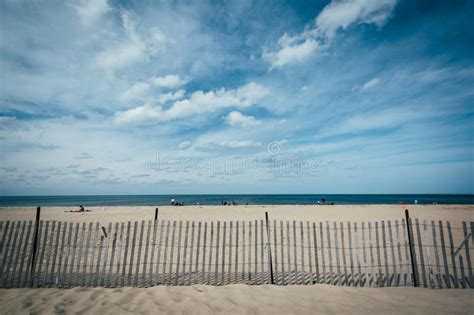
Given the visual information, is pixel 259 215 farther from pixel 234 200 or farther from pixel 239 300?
pixel 234 200

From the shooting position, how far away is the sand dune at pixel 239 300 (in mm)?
4777

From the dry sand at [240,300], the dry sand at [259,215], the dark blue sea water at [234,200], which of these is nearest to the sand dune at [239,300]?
the dry sand at [240,300]

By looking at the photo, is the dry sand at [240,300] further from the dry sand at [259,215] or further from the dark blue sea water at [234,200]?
the dark blue sea water at [234,200]

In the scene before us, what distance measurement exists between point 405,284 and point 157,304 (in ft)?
20.1

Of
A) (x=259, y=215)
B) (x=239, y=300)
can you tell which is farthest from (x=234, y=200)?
(x=239, y=300)

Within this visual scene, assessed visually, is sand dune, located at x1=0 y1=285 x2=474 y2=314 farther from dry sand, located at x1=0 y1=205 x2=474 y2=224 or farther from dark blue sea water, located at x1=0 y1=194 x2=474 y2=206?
dark blue sea water, located at x1=0 y1=194 x2=474 y2=206

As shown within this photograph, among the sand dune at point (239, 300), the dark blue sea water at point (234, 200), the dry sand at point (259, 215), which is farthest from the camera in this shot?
the dark blue sea water at point (234, 200)

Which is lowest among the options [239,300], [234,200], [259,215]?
[234,200]

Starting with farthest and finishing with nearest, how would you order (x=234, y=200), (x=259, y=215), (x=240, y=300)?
1. (x=234, y=200)
2. (x=259, y=215)
3. (x=240, y=300)

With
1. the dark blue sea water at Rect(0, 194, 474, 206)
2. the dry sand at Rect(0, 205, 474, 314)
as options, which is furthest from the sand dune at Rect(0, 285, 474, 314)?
the dark blue sea water at Rect(0, 194, 474, 206)

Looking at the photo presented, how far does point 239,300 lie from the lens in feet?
17.4

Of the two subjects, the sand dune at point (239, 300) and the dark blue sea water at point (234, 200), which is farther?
the dark blue sea water at point (234, 200)

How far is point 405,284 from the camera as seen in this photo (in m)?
6.12

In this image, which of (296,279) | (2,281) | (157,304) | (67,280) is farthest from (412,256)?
(2,281)
